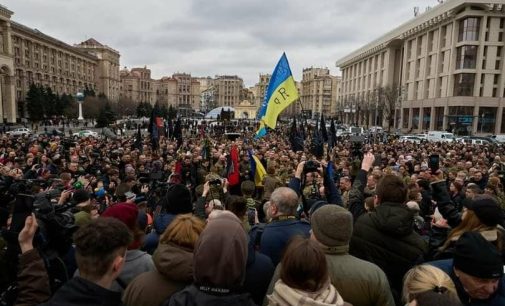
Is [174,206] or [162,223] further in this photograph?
[174,206]

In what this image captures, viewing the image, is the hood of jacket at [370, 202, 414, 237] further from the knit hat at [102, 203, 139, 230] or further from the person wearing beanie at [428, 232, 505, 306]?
the knit hat at [102, 203, 139, 230]

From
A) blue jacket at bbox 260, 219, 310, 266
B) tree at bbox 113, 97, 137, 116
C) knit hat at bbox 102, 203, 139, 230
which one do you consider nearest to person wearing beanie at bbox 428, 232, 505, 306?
blue jacket at bbox 260, 219, 310, 266

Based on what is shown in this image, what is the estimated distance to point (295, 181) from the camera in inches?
170

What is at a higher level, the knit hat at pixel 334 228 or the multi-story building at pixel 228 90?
the multi-story building at pixel 228 90

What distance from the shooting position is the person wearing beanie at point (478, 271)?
83.7 inches

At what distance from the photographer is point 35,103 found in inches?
2461

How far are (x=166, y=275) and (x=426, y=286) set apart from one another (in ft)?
5.08

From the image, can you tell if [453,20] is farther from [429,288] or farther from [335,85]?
[335,85]

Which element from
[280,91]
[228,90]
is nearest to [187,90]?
[228,90]

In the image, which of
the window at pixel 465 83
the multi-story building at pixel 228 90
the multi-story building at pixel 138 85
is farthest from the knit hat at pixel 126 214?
the multi-story building at pixel 228 90

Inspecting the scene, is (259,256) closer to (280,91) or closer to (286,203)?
(286,203)

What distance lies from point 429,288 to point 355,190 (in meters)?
1.89

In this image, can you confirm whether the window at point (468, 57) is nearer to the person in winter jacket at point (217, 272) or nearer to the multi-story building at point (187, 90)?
the person in winter jacket at point (217, 272)

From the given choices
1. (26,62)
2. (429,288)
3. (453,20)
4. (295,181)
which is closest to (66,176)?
(295,181)
